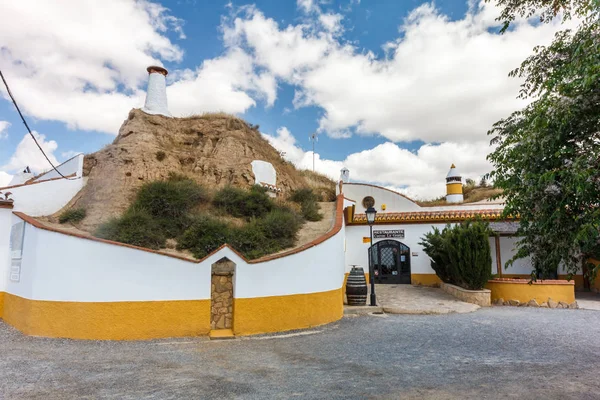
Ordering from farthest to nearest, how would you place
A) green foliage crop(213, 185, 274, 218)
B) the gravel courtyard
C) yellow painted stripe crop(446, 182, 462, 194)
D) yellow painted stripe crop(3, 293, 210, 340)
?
yellow painted stripe crop(446, 182, 462, 194), green foliage crop(213, 185, 274, 218), yellow painted stripe crop(3, 293, 210, 340), the gravel courtyard

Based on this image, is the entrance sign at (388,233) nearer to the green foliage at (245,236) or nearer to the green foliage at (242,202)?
the green foliage at (245,236)

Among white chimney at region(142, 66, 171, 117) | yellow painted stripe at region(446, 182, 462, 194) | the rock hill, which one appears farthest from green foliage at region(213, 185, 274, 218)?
yellow painted stripe at region(446, 182, 462, 194)

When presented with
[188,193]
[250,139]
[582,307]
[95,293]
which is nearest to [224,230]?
[188,193]

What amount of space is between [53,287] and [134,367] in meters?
3.17

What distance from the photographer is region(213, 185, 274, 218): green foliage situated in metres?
15.2

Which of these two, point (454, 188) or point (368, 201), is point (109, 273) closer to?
point (368, 201)

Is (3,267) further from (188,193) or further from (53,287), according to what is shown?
(188,193)

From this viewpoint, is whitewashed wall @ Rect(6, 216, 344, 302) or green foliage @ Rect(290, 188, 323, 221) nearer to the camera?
whitewashed wall @ Rect(6, 216, 344, 302)

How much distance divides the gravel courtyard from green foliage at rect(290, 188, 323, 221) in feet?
26.6

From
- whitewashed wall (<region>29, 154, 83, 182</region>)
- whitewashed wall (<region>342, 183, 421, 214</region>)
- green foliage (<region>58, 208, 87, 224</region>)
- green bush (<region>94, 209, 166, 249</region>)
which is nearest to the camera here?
green bush (<region>94, 209, 166, 249</region>)

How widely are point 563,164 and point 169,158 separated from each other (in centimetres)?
1585

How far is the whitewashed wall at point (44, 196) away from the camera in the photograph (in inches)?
445

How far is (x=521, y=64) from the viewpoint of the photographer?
20.5ft

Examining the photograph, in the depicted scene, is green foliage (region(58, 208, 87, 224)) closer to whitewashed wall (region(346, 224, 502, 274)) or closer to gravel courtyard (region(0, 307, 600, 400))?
gravel courtyard (region(0, 307, 600, 400))
